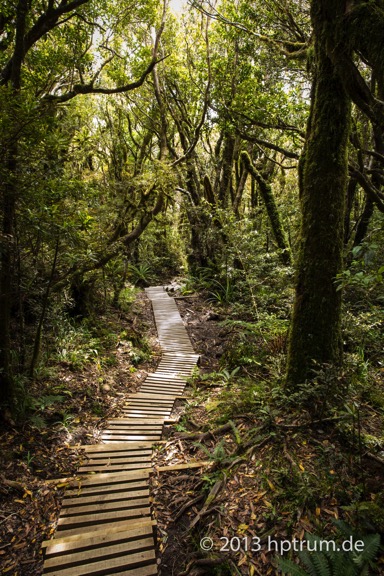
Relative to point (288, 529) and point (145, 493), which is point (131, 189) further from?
point (288, 529)

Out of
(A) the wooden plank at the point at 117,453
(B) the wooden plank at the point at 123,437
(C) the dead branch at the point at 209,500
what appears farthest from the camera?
(B) the wooden plank at the point at 123,437

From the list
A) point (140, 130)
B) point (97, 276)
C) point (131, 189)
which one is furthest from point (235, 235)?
point (140, 130)

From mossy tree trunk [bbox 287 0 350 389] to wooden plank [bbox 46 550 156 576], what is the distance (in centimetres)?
260

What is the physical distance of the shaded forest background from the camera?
366 cm

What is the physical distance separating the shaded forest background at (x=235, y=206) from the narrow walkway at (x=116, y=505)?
1247mm

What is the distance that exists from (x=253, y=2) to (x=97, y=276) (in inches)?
345

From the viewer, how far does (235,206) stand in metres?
13.6

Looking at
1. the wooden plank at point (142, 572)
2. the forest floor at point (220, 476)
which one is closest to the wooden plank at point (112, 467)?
the forest floor at point (220, 476)

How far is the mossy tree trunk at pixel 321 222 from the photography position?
12.6 feet

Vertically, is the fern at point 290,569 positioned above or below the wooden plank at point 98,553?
above

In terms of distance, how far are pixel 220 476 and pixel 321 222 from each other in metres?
3.47

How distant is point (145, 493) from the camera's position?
12.2 feet

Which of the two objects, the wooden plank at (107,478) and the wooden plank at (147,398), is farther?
the wooden plank at (147,398)

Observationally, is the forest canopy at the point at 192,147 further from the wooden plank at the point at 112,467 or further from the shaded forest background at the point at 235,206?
the wooden plank at the point at 112,467
